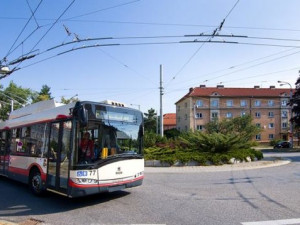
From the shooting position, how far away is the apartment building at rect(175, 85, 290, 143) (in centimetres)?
6819

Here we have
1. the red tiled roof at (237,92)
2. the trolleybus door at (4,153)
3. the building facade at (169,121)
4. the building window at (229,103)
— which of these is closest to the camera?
the trolleybus door at (4,153)

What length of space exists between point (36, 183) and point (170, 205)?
442 centimetres

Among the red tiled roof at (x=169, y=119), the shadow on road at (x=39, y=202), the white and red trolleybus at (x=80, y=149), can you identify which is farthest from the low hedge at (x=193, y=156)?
the red tiled roof at (x=169, y=119)

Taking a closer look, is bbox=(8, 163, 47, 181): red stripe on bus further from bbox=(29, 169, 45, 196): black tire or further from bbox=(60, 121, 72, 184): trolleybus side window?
bbox=(60, 121, 72, 184): trolleybus side window

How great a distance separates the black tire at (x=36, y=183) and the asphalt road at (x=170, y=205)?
A: 0.22 meters

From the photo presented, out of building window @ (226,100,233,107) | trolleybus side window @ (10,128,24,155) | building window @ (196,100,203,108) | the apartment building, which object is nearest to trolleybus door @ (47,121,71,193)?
trolleybus side window @ (10,128,24,155)

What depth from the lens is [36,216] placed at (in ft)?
24.7

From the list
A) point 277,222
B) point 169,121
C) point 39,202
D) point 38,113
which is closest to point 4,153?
point 38,113

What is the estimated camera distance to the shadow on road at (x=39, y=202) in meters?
8.00

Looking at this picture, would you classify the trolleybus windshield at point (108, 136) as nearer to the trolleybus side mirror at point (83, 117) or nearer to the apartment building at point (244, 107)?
the trolleybus side mirror at point (83, 117)

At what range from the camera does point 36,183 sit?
9.99 meters

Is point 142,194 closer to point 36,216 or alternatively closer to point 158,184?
point 158,184

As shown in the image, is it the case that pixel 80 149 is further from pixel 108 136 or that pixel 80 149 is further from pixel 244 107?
pixel 244 107

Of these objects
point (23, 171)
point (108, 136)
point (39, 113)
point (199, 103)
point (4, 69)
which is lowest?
point (23, 171)
